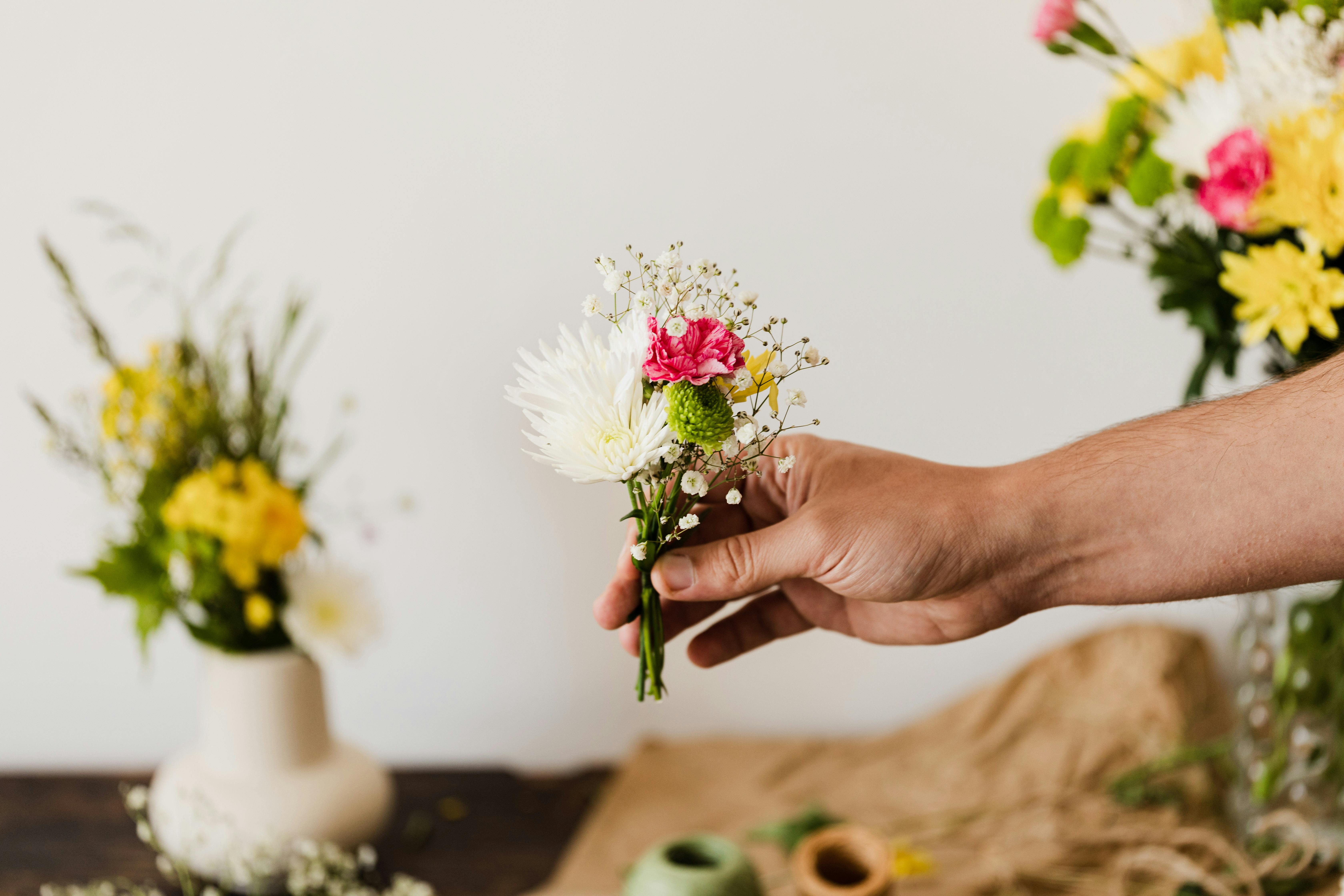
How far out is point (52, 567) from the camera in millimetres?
1526

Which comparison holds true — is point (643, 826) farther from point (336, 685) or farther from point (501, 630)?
point (336, 685)

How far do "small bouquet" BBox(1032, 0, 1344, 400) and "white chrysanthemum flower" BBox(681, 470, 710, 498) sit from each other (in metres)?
0.54

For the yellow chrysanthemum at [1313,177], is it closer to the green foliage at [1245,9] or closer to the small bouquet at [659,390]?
the green foliage at [1245,9]

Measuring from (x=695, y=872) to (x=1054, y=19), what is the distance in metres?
0.87

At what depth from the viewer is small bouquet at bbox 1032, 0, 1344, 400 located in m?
0.84

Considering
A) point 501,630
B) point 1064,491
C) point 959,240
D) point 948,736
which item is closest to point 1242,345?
point 1064,491

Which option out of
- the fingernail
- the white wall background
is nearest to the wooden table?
the white wall background

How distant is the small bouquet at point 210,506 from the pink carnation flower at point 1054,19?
862 millimetres

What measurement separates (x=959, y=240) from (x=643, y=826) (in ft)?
2.95

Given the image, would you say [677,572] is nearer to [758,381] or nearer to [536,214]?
[758,381]

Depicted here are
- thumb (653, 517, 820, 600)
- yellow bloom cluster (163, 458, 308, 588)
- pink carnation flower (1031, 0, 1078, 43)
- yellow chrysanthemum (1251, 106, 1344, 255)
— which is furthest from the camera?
yellow bloom cluster (163, 458, 308, 588)

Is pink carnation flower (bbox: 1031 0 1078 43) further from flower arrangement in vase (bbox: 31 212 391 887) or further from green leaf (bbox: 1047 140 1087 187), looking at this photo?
flower arrangement in vase (bbox: 31 212 391 887)

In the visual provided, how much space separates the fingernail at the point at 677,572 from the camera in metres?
0.73

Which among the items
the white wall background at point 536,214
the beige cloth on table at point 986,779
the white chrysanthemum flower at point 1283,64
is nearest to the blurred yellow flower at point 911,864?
the beige cloth on table at point 986,779
